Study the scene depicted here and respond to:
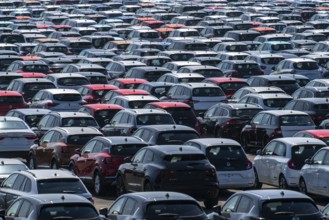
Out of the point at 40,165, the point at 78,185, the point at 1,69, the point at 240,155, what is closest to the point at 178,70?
the point at 1,69

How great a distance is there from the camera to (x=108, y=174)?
3111 cm

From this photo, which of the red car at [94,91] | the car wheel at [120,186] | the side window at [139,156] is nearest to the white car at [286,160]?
the side window at [139,156]

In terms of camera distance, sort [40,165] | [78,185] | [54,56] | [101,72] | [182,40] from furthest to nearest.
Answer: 1. [182,40]
2. [54,56]
3. [101,72]
4. [40,165]
5. [78,185]

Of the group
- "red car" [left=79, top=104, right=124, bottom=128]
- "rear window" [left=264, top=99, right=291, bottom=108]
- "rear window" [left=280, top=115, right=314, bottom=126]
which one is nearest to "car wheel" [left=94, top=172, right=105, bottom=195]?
"rear window" [left=280, top=115, right=314, bottom=126]

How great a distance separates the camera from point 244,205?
2294 cm

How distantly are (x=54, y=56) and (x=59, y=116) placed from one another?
2363 cm

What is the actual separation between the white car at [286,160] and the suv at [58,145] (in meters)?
4.63

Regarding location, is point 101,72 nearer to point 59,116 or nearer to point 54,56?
point 54,56

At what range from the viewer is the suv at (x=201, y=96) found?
43625 millimetres

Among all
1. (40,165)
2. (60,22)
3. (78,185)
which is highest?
(78,185)

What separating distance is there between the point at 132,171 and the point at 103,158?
1.94m

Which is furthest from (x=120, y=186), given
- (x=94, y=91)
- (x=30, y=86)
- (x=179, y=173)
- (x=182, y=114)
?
(x=30, y=86)

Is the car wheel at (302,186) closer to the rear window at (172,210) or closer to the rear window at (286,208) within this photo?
the rear window at (286,208)

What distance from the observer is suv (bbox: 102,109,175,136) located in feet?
122
